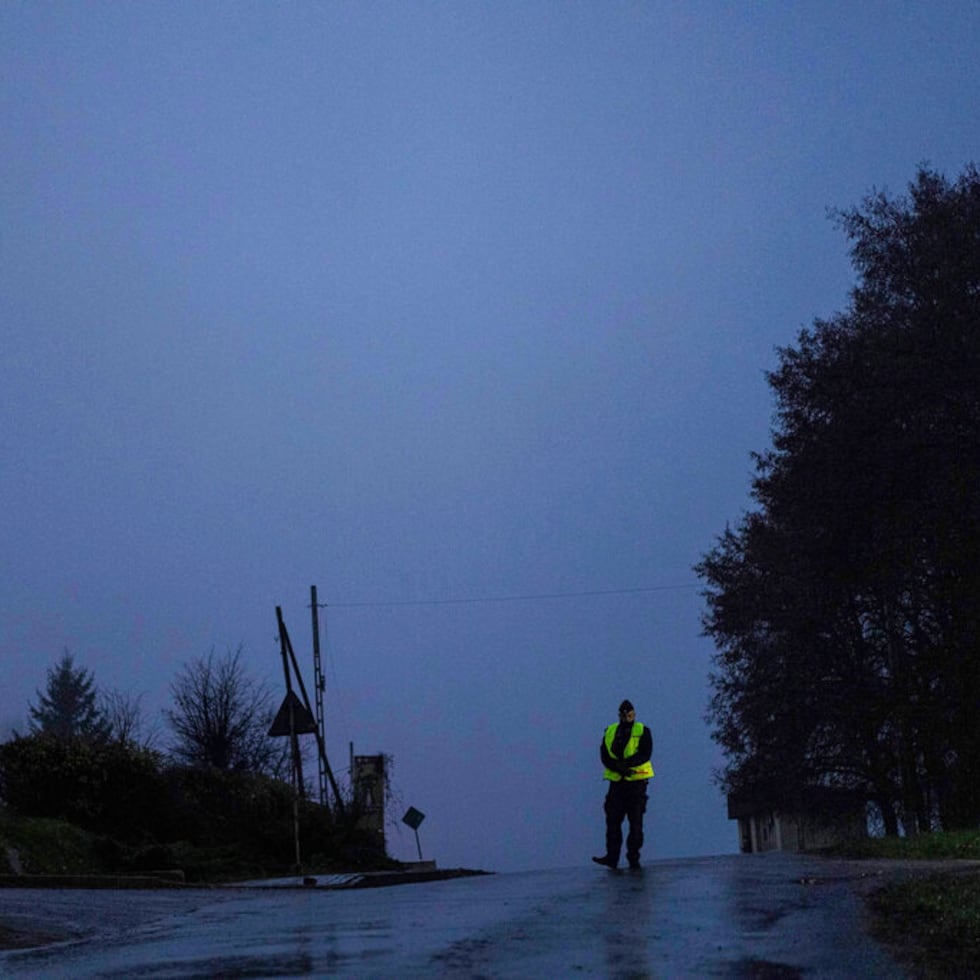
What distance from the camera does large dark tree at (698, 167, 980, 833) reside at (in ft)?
88.4

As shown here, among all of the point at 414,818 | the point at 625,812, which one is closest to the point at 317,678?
the point at 414,818

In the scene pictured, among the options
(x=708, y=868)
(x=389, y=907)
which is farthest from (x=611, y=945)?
(x=708, y=868)

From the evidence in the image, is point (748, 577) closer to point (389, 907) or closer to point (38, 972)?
point (389, 907)

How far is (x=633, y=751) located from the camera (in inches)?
731

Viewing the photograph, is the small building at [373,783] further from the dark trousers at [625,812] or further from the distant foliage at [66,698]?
the distant foliage at [66,698]

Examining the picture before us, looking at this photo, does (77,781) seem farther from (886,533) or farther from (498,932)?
(498,932)

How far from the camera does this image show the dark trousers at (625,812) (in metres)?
18.6

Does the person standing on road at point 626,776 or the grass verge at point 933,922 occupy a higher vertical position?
the person standing on road at point 626,776

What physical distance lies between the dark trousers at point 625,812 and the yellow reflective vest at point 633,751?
0.27 feet

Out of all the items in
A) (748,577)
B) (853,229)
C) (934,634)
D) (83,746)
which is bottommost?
(83,746)

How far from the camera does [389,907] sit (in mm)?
12281

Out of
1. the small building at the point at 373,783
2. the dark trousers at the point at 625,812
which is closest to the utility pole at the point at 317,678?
the small building at the point at 373,783

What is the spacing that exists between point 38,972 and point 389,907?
4862mm

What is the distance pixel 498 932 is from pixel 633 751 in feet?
31.9
